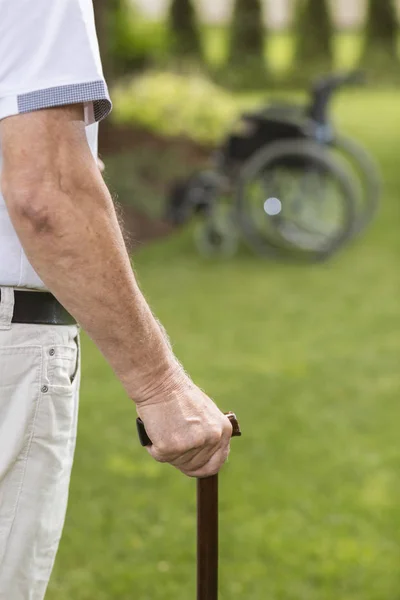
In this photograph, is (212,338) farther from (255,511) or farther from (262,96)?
(262,96)

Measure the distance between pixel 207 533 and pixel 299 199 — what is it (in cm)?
686

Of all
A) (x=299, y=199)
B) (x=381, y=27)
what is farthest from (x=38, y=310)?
(x=381, y=27)

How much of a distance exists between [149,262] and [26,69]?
22.9ft

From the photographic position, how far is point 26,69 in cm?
147

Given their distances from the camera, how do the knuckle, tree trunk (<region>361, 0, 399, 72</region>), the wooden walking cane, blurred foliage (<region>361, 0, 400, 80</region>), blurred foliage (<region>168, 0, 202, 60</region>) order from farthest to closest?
tree trunk (<region>361, 0, 399, 72</region>) < blurred foliage (<region>361, 0, 400, 80</region>) < blurred foliage (<region>168, 0, 202, 60</region>) < the wooden walking cane < the knuckle

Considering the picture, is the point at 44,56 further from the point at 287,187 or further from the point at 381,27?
the point at 381,27

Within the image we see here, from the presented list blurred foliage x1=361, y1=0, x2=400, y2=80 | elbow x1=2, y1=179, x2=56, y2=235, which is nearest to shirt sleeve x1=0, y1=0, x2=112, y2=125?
elbow x1=2, y1=179, x2=56, y2=235

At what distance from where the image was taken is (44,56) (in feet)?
4.81

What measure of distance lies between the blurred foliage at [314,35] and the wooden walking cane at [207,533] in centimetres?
2689

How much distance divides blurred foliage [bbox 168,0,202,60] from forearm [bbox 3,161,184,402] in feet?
88.1

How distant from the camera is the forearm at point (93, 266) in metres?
1.50

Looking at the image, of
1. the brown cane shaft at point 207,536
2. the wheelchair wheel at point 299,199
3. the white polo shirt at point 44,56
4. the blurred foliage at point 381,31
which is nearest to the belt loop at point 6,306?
the white polo shirt at point 44,56

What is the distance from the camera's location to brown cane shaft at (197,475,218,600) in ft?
5.72

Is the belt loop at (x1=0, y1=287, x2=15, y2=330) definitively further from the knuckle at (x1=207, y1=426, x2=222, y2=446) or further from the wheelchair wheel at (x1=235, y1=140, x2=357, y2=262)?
the wheelchair wheel at (x1=235, y1=140, x2=357, y2=262)
